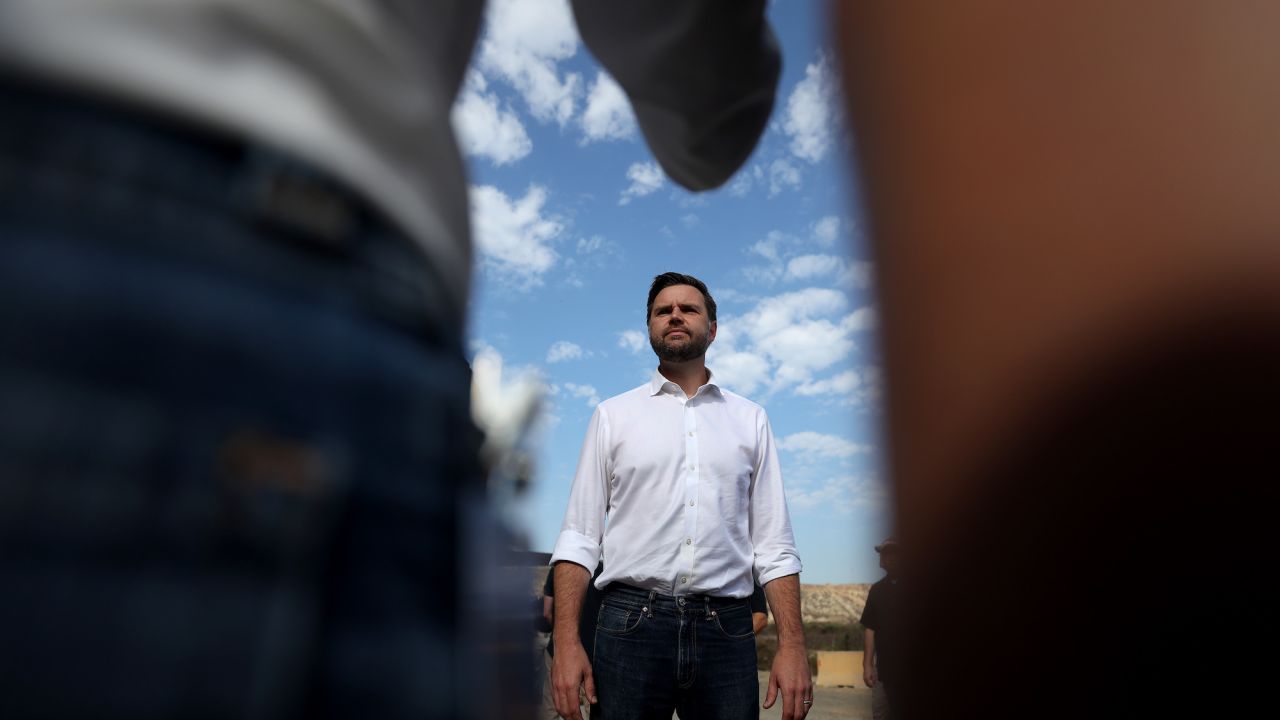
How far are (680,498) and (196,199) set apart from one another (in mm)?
2241

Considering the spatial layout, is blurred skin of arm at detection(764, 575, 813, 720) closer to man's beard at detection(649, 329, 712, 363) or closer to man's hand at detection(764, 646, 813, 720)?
man's hand at detection(764, 646, 813, 720)

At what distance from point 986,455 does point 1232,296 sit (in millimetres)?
123

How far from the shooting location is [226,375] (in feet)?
1.72

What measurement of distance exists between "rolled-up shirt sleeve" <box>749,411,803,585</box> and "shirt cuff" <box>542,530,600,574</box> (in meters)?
0.54

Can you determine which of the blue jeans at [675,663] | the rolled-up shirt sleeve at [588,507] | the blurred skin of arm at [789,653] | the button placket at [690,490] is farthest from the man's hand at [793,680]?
the rolled-up shirt sleeve at [588,507]

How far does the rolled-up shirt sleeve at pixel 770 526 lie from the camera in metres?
2.73

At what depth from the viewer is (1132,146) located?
378mm

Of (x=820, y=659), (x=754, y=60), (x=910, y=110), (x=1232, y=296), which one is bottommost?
(x=820, y=659)

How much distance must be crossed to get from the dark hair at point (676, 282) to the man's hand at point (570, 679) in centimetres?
122

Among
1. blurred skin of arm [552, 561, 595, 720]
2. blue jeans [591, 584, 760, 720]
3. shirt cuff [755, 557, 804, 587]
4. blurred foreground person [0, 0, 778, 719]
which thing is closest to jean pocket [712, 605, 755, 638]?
blue jeans [591, 584, 760, 720]

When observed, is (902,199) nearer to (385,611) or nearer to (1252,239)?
(1252,239)

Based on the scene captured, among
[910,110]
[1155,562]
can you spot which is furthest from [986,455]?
[910,110]

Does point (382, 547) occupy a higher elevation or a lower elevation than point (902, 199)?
lower

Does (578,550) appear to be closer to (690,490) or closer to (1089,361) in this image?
(690,490)
